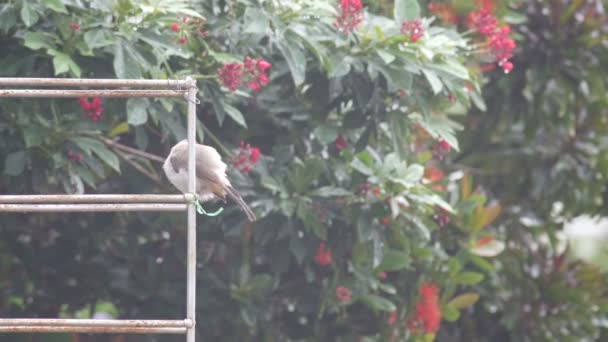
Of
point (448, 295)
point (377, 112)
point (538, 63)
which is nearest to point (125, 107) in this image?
point (377, 112)

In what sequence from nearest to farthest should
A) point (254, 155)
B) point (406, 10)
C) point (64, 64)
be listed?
point (64, 64) → point (254, 155) → point (406, 10)

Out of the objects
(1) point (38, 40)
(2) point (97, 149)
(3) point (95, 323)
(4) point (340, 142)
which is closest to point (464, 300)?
(4) point (340, 142)

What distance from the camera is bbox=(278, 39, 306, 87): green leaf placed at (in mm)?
4379

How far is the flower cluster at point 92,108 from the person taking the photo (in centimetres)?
433

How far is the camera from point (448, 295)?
18.4 feet

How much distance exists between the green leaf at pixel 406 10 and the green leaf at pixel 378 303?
133 cm

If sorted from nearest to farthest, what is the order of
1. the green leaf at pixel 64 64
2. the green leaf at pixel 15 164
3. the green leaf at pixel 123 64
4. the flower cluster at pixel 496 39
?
the green leaf at pixel 64 64, the green leaf at pixel 123 64, the green leaf at pixel 15 164, the flower cluster at pixel 496 39

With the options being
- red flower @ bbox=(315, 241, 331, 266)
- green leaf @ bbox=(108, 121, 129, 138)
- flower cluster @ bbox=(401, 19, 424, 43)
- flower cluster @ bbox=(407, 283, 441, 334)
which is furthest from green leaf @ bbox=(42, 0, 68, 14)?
flower cluster @ bbox=(407, 283, 441, 334)

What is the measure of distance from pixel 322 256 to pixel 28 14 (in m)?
1.85

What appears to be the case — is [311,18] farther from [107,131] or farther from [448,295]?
[448,295]

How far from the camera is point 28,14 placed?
3998 millimetres

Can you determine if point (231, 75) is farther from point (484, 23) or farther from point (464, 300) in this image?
point (464, 300)

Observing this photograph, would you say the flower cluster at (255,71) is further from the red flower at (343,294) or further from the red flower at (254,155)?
the red flower at (343,294)

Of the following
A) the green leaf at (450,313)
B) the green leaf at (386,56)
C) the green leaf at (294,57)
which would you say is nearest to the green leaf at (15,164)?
the green leaf at (294,57)
